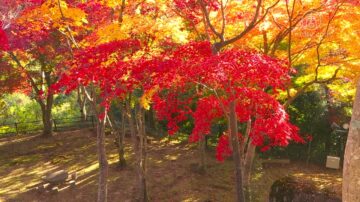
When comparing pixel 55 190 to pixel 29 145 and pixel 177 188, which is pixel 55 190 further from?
pixel 29 145

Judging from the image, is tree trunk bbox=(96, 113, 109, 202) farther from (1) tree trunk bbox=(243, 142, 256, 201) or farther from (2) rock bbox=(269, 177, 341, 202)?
(2) rock bbox=(269, 177, 341, 202)

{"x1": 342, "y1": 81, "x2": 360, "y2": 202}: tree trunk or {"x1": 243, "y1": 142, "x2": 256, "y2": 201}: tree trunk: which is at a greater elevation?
{"x1": 342, "y1": 81, "x2": 360, "y2": 202}: tree trunk

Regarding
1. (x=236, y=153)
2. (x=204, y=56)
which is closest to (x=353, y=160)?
(x=204, y=56)

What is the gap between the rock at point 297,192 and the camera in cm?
969

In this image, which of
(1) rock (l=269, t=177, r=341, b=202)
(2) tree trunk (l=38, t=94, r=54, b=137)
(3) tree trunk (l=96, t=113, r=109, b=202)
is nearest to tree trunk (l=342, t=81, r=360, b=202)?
(1) rock (l=269, t=177, r=341, b=202)

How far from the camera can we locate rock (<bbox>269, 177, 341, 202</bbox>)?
9688 mm

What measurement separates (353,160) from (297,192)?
305 inches

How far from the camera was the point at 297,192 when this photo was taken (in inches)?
392

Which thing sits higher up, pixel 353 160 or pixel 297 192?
pixel 353 160

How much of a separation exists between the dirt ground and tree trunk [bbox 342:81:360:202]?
309 inches

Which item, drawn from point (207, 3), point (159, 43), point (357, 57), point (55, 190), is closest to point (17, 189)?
point (55, 190)

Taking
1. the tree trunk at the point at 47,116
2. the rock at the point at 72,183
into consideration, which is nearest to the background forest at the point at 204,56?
the rock at the point at 72,183

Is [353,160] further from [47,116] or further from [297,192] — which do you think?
[47,116]

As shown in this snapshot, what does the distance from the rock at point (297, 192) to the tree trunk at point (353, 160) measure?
24.7 feet
